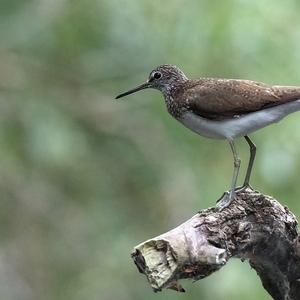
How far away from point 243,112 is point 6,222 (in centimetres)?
383

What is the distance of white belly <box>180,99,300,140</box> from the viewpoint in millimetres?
5203

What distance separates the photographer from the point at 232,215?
4.51 m

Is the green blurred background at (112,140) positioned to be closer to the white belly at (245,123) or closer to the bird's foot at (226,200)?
the white belly at (245,123)

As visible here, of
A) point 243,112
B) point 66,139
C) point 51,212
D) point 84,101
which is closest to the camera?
point 243,112

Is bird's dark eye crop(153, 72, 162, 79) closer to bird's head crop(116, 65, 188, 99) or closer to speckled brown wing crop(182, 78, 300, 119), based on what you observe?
bird's head crop(116, 65, 188, 99)

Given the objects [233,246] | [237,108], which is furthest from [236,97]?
[233,246]

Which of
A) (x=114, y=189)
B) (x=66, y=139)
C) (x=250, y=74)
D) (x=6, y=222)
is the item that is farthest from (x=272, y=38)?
(x=6, y=222)

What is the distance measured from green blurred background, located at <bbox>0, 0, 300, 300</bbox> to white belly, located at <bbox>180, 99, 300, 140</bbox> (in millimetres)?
1447

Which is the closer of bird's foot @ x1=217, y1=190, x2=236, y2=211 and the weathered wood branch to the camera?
the weathered wood branch

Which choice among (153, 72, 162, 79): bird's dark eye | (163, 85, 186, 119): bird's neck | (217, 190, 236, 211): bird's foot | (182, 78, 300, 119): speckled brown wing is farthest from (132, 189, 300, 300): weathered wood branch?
(153, 72, 162, 79): bird's dark eye

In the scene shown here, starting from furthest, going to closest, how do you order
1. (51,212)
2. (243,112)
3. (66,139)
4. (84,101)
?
(51,212) → (84,101) → (66,139) → (243,112)

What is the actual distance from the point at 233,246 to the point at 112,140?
160 inches

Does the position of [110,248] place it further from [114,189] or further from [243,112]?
[243,112]

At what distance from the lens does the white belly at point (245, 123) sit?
5.20 metres
